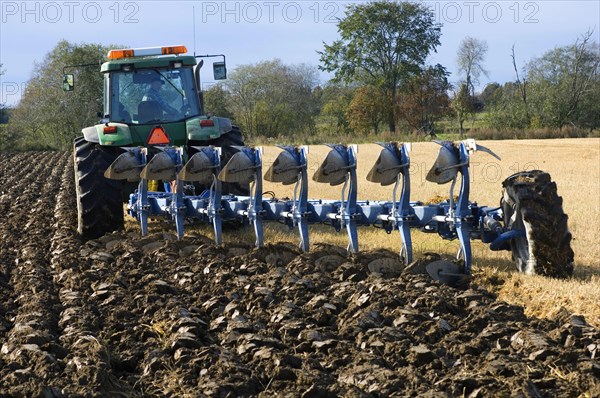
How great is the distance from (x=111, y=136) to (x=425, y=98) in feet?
118

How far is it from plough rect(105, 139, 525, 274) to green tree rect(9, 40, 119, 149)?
3283 centimetres

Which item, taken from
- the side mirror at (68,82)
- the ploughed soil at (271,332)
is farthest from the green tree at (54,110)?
the ploughed soil at (271,332)

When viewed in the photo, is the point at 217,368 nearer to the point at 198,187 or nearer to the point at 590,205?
the point at 198,187

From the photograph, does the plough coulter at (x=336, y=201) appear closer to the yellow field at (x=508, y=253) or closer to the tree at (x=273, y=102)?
the yellow field at (x=508, y=253)

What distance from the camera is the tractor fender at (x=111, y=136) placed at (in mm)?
8562

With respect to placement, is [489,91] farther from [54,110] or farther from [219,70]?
[219,70]

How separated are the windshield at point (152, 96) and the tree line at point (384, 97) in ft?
97.0

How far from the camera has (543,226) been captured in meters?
5.99

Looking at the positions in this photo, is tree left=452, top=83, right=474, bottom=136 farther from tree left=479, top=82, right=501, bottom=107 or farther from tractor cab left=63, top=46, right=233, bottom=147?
tractor cab left=63, top=46, right=233, bottom=147

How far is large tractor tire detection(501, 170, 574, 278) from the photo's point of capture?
5996 mm

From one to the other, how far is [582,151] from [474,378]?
20763mm

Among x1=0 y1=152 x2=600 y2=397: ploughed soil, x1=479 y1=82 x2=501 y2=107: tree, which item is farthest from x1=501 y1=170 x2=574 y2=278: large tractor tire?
x1=479 y1=82 x2=501 y2=107: tree

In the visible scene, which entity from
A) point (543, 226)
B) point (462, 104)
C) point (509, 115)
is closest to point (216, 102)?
point (462, 104)

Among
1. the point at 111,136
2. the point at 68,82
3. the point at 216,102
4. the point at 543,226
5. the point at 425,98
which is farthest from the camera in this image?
the point at 425,98
